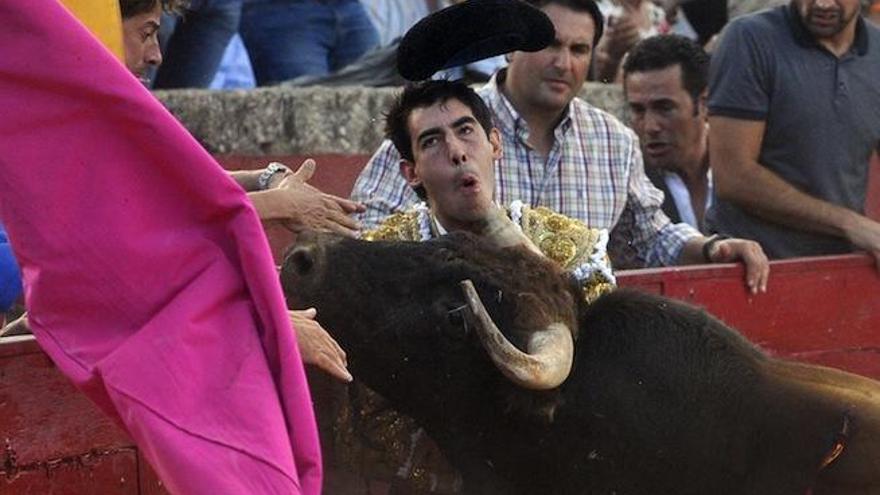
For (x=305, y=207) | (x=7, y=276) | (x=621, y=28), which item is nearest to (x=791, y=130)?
(x=621, y=28)

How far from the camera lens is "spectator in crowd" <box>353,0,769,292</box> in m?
5.41

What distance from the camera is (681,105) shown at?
6.93 m

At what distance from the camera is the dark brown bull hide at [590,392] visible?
4.11 m

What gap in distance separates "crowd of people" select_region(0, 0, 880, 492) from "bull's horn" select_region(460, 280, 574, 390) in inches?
10.7

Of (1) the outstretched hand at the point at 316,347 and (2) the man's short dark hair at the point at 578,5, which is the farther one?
(2) the man's short dark hair at the point at 578,5

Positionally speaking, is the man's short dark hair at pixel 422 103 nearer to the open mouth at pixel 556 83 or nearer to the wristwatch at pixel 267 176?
the wristwatch at pixel 267 176

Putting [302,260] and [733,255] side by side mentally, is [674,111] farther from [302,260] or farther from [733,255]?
[302,260]

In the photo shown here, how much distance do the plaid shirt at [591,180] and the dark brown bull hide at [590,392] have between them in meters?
1.01

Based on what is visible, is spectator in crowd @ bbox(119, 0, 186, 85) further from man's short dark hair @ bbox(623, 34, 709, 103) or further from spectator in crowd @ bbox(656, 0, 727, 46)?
spectator in crowd @ bbox(656, 0, 727, 46)

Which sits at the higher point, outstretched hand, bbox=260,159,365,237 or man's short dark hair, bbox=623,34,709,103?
outstretched hand, bbox=260,159,365,237

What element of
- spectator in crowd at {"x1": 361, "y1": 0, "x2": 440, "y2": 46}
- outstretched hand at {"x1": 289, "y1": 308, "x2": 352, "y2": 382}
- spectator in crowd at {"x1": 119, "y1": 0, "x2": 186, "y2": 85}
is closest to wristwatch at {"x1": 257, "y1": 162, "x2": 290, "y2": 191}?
spectator in crowd at {"x1": 119, "y1": 0, "x2": 186, "y2": 85}

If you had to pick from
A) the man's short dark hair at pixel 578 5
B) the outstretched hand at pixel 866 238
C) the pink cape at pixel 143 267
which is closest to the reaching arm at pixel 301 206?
the pink cape at pixel 143 267

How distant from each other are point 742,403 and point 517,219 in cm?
65

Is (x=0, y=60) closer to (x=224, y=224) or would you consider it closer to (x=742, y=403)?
(x=224, y=224)
